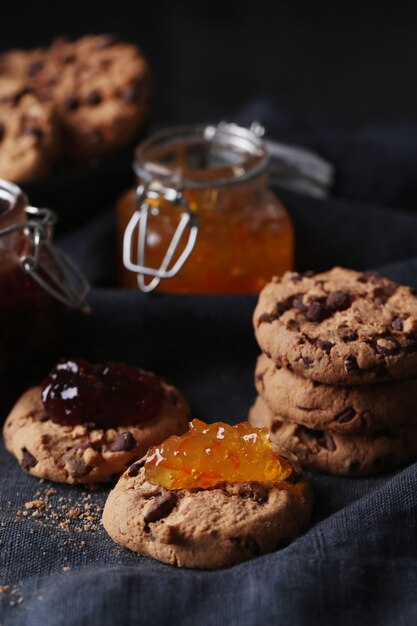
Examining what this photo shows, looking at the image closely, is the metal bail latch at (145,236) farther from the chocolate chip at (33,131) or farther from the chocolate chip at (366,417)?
the chocolate chip at (366,417)

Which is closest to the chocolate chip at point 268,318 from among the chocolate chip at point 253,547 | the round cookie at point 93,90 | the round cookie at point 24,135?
the chocolate chip at point 253,547

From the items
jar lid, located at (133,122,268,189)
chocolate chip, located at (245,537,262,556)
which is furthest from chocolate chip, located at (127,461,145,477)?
jar lid, located at (133,122,268,189)

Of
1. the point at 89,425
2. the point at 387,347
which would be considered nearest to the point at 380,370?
the point at 387,347

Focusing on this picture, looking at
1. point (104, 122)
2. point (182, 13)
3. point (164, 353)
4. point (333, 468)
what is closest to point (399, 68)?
point (182, 13)

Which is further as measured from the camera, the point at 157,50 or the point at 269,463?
the point at 157,50

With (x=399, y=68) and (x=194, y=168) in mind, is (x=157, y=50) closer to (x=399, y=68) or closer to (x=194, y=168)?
(x=399, y=68)

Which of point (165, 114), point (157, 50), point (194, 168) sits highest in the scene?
point (194, 168)
